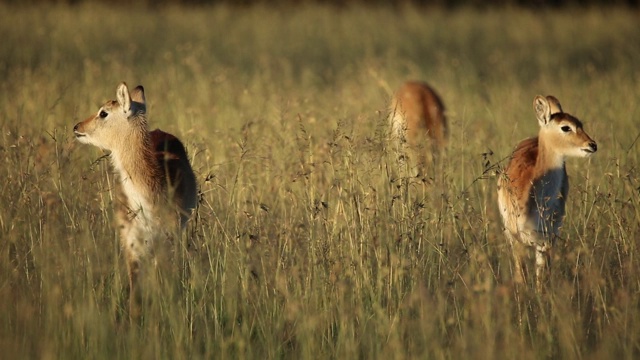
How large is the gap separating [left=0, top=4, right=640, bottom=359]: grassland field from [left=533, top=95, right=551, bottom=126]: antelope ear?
0.52m

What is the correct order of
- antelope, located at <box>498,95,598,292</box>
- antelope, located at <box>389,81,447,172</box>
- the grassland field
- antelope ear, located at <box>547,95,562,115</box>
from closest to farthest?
the grassland field, antelope, located at <box>498,95,598,292</box>, antelope ear, located at <box>547,95,562,115</box>, antelope, located at <box>389,81,447,172</box>

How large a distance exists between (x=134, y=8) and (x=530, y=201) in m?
16.8

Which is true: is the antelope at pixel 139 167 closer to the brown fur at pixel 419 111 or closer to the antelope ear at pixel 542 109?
the antelope ear at pixel 542 109

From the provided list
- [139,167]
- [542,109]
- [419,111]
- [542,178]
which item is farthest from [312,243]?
[419,111]

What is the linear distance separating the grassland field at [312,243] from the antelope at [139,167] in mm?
146

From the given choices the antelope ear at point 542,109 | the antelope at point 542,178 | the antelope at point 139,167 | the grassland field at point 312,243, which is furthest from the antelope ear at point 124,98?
the antelope ear at point 542,109

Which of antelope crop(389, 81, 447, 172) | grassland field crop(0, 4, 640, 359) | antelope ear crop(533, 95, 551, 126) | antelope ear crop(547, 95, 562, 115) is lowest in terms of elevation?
grassland field crop(0, 4, 640, 359)

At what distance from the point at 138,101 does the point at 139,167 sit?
56cm

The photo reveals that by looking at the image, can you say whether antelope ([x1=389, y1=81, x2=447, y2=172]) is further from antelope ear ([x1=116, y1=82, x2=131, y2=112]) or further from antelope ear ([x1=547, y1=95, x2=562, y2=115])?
antelope ear ([x1=116, y1=82, x2=131, y2=112])

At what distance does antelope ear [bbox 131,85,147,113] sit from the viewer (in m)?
5.99

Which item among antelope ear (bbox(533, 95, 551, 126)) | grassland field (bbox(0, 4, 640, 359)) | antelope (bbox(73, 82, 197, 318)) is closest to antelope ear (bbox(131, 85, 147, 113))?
antelope (bbox(73, 82, 197, 318))

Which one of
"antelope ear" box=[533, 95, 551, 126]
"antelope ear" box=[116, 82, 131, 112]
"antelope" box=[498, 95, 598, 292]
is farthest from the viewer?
"antelope ear" box=[533, 95, 551, 126]

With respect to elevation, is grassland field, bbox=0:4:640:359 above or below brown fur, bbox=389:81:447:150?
below

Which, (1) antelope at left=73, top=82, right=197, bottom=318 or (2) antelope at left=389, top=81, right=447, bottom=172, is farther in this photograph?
(2) antelope at left=389, top=81, right=447, bottom=172
